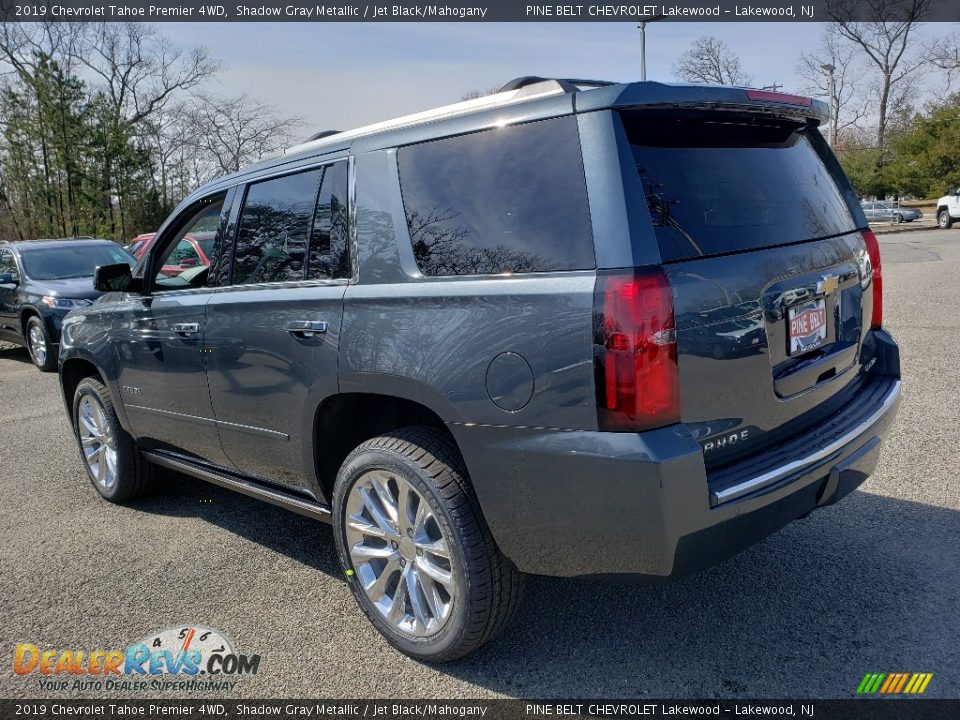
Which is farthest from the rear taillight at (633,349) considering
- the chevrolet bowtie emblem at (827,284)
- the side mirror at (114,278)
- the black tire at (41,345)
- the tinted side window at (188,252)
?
the black tire at (41,345)

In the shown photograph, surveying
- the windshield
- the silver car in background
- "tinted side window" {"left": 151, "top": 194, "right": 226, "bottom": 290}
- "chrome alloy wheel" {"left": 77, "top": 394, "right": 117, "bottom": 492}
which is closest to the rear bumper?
"tinted side window" {"left": 151, "top": 194, "right": 226, "bottom": 290}

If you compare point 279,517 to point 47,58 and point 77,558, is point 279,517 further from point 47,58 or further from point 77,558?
point 47,58

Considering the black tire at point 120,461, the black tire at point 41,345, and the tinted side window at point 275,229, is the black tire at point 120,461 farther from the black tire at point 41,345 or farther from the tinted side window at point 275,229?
the black tire at point 41,345

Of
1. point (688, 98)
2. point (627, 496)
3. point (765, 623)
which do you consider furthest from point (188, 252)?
point (765, 623)

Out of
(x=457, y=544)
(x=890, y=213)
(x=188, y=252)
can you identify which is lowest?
(x=457, y=544)

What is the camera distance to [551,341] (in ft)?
7.72

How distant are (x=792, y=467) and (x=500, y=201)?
51.1 inches

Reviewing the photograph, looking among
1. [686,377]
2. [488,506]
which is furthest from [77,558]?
[686,377]

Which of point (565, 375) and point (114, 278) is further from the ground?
point (114, 278)

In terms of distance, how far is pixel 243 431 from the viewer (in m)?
3.57

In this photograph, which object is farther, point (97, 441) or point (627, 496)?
point (97, 441)

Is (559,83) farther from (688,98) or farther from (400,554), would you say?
(400,554)

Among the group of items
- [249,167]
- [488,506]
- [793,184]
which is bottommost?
[488,506]

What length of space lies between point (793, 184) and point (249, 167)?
2.50 metres
